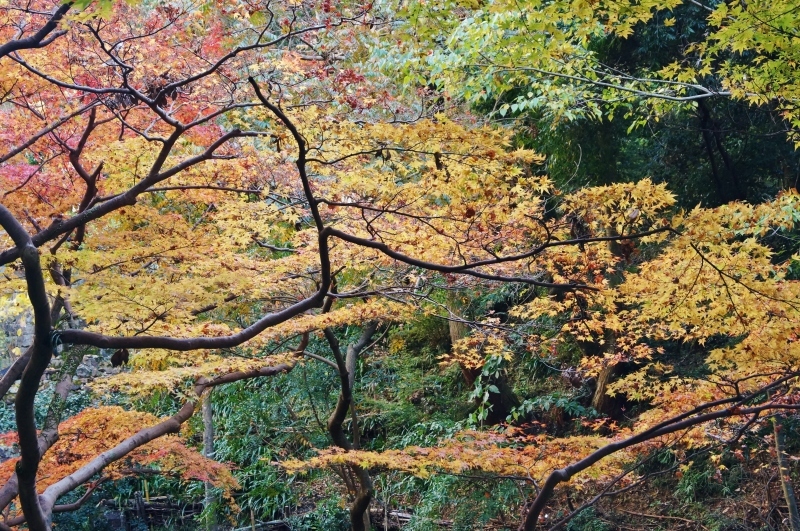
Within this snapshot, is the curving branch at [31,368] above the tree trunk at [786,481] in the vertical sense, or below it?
above

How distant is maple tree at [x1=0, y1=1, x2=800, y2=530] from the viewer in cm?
359

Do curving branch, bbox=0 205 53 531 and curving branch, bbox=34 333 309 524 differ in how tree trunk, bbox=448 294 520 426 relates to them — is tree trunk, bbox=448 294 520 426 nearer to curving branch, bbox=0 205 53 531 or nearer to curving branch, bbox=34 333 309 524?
curving branch, bbox=34 333 309 524

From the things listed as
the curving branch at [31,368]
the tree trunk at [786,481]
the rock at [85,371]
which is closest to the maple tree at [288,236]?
the curving branch at [31,368]

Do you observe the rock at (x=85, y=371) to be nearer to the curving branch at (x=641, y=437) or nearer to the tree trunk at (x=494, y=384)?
the tree trunk at (x=494, y=384)

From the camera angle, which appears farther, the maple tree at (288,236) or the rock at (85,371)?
the rock at (85,371)

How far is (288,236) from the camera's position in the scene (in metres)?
7.24

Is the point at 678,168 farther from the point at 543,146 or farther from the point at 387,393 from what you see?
the point at 387,393

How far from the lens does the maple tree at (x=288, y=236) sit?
3.59m

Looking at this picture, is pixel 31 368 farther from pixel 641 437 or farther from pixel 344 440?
pixel 344 440

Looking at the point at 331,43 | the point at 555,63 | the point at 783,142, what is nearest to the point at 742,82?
the point at 555,63

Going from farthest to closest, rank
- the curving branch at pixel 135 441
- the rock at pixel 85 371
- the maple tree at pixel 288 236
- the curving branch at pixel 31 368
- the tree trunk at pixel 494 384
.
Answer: the rock at pixel 85 371
the tree trunk at pixel 494 384
the curving branch at pixel 135 441
the maple tree at pixel 288 236
the curving branch at pixel 31 368

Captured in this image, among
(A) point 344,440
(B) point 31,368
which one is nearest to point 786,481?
(A) point 344,440

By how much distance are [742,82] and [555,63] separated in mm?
1554

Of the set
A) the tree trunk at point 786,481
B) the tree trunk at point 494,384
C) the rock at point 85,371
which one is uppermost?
the rock at point 85,371
